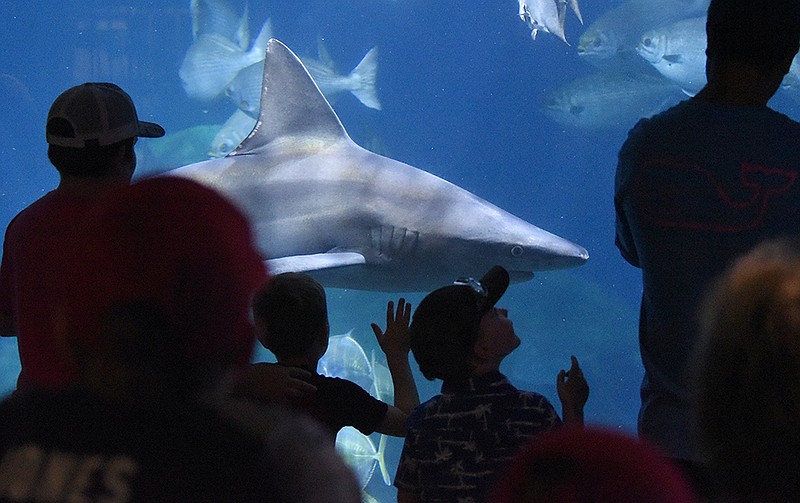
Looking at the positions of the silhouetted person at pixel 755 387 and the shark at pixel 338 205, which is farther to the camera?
the shark at pixel 338 205

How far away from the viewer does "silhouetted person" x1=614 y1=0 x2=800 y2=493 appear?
1.65 metres

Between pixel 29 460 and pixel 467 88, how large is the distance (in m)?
44.0

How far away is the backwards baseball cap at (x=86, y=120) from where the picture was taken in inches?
73.2

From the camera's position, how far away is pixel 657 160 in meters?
1.72

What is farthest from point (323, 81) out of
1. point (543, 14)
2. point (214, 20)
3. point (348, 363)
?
point (543, 14)

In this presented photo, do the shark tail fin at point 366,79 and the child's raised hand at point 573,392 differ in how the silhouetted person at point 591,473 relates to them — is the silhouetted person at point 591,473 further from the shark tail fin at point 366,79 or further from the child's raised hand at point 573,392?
the shark tail fin at point 366,79

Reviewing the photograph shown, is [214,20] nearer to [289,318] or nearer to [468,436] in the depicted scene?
[289,318]

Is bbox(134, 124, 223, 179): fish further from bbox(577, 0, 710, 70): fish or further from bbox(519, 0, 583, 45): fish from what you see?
bbox(519, 0, 583, 45): fish

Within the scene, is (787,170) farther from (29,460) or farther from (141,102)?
(141,102)

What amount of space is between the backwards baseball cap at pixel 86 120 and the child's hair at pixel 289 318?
1.85 ft

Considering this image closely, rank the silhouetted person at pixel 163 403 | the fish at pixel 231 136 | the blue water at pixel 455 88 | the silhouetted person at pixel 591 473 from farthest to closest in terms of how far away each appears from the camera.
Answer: the blue water at pixel 455 88
the fish at pixel 231 136
the silhouetted person at pixel 163 403
the silhouetted person at pixel 591 473

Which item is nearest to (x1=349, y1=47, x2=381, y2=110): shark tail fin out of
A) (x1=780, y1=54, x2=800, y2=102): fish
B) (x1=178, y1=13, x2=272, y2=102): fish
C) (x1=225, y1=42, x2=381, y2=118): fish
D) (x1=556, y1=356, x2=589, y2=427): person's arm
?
(x1=225, y1=42, x2=381, y2=118): fish

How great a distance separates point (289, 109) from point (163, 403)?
3506mm

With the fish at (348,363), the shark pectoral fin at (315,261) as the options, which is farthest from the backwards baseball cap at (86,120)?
the fish at (348,363)
